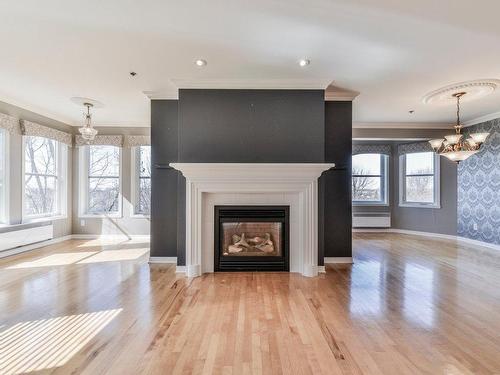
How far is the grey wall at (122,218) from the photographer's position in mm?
6184

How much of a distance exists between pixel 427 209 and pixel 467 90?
365 centimetres

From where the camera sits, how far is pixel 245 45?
111 inches

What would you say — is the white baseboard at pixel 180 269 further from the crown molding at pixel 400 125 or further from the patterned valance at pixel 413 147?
the patterned valance at pixel 413 147

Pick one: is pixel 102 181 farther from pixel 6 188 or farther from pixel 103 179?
pixel 6 188

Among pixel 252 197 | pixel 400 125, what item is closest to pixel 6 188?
pixel 252 197

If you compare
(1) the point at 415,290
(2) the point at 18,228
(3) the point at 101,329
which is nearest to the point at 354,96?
(1) the point at 415,290

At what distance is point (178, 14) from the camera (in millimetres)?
2324

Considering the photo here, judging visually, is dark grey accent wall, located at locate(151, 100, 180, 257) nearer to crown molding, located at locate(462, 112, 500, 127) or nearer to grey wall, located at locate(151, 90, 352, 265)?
grey wall, located at locate(151, 90, 352, 265)

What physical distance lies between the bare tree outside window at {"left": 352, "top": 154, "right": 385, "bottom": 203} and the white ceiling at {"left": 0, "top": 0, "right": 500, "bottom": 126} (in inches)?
127

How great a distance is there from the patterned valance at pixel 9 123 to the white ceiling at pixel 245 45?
0.47 metres

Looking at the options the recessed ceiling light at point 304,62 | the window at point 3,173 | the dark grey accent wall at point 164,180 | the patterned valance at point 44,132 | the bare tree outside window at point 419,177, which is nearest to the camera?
the recessed ceiling light at point 304,62

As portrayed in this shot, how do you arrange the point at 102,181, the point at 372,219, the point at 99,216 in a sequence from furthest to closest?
the point at 372,219 < the point at 102,181 < the point at 99,216

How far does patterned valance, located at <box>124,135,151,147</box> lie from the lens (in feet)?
20.0

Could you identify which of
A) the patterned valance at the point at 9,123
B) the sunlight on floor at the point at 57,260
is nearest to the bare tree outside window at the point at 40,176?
the patterned valance at the point at 9,123
